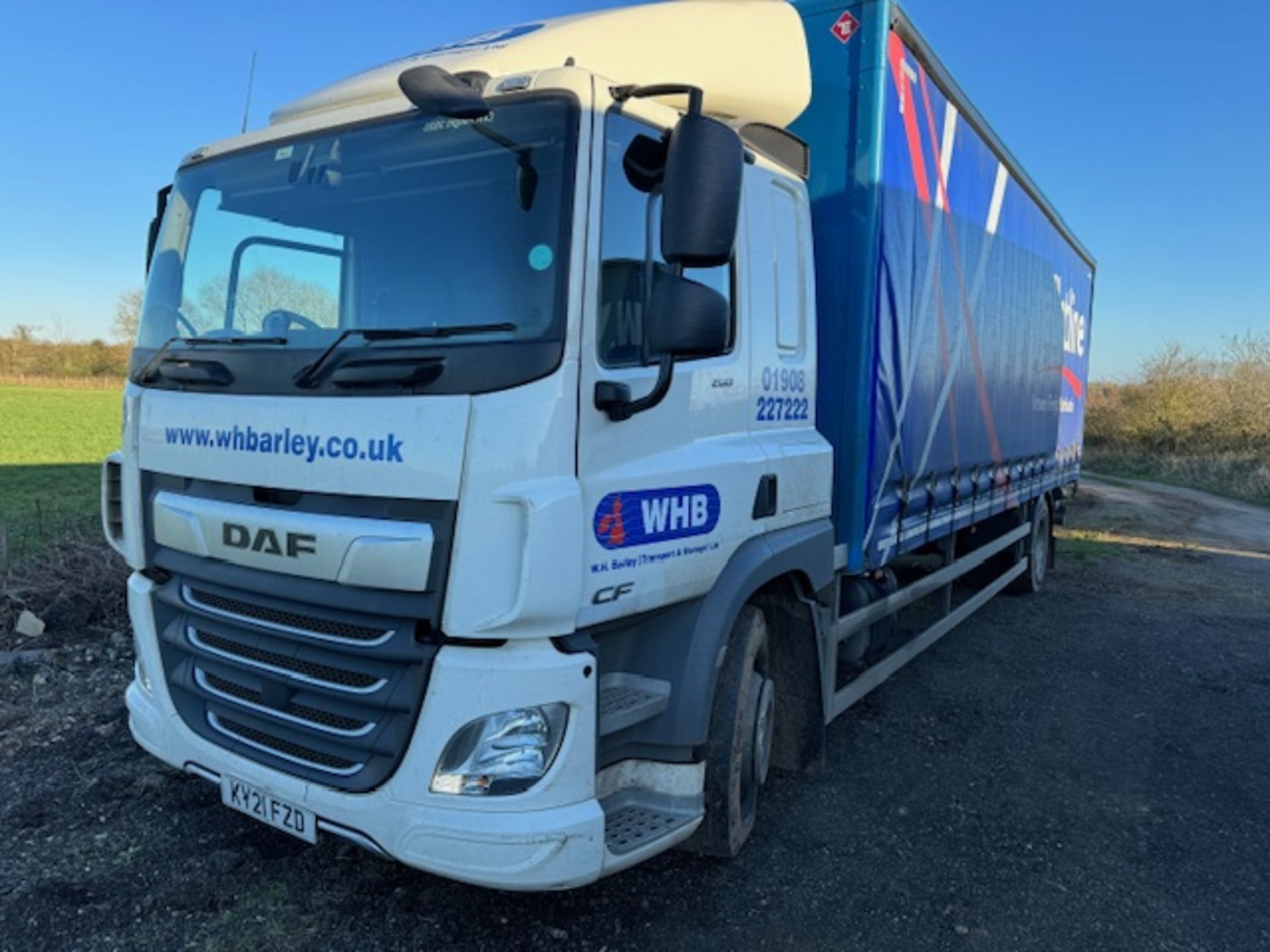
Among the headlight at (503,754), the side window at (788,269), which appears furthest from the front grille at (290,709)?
the side window at (788,269)

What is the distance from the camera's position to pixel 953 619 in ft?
19.7

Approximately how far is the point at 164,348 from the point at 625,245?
1.67 m

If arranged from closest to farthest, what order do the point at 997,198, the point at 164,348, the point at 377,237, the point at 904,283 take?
Answer: the point at 377,237 → the point at 164,348 → the point at 904,283 → the point at 997,198

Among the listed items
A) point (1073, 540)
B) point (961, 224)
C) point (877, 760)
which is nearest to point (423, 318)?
point (877, 760)

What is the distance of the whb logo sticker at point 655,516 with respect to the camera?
7.82 ft

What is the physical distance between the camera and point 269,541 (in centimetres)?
245

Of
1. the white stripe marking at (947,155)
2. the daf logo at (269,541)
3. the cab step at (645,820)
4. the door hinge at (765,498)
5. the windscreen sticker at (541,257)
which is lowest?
the cab step at (645,820)

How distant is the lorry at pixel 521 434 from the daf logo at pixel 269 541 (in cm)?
1

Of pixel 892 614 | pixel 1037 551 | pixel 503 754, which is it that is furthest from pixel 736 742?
pixel 1037 551

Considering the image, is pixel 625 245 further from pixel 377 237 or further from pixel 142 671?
pixel 142 671

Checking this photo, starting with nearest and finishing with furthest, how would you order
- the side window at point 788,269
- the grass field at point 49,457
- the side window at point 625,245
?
the side window at point 625,245 → the side window at point 788,269 → the grass field at point 49,457

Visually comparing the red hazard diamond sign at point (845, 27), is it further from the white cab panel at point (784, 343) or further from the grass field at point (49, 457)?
the grass field at point (49, 457)

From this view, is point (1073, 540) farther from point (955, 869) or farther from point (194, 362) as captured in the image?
point (194, 362)

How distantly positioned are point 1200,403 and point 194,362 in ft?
120
